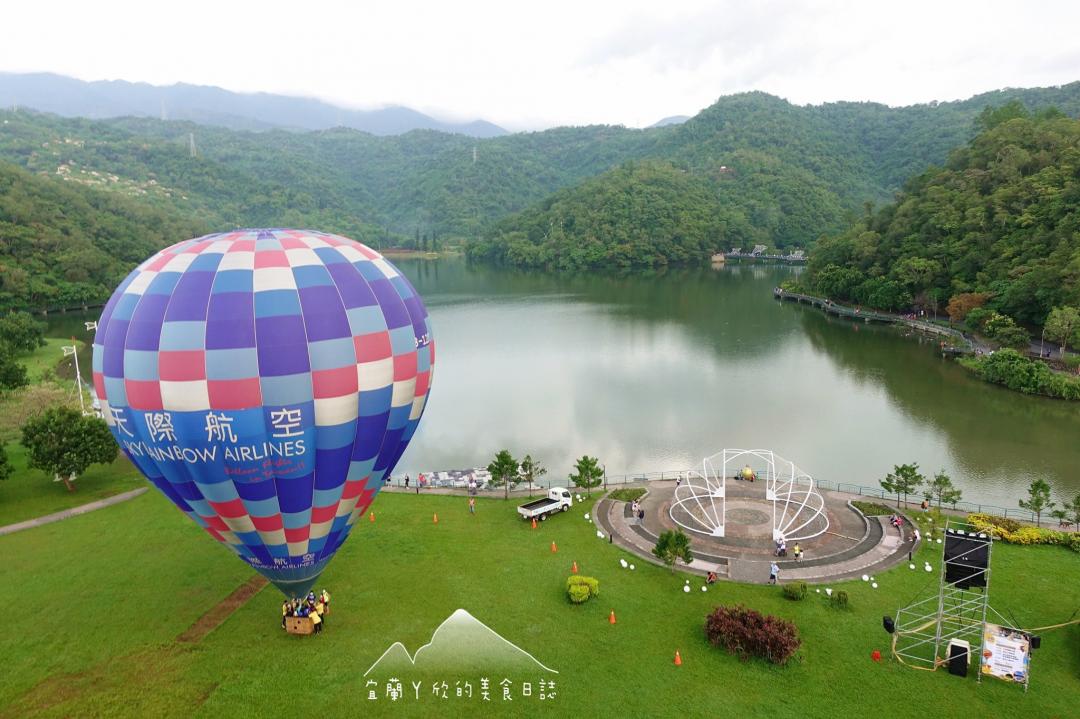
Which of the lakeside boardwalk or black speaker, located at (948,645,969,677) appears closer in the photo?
black speaker, located at (948,645,969,677)

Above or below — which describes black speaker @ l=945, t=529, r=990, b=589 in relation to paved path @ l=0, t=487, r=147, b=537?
above

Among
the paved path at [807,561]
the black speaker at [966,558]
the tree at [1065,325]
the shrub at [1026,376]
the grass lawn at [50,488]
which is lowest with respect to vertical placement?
the paved path at [807,561]

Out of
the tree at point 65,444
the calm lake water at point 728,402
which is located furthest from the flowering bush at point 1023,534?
the tree at point 65,444

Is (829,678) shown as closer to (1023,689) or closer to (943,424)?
(1023,689)

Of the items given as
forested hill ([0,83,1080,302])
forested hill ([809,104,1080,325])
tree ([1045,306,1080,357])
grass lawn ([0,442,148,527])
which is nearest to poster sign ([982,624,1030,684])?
grass lawn ([0,442,148,527])

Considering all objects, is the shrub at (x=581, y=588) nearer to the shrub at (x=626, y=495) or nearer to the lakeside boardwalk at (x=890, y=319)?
the shrub at (x=626, y=495)

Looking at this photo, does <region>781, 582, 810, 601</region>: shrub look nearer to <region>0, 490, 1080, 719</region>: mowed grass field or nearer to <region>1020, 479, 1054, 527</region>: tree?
<region>0, 490, 1080, 719</region>: mowed grass field
